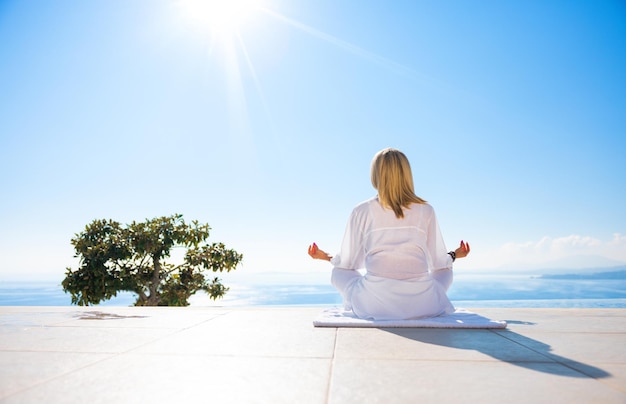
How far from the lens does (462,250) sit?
11.1ft

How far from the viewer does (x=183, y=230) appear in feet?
35.0

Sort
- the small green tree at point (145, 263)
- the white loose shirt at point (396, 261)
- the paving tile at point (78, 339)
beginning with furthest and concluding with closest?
the small green tree at point (145, 263) → the white loose shirt at point (396, 261) → the paving tile at point (78, 339)

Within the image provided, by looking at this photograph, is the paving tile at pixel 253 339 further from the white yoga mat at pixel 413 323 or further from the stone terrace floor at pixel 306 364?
the white yoga mat at pixel 413 323

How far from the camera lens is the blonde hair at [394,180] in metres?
3.22

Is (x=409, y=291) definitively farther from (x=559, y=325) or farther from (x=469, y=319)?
(x=559, y=325)

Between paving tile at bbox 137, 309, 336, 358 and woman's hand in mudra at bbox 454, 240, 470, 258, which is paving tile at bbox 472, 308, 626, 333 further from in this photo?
paving tile at bbox 137, 309, 336, 358

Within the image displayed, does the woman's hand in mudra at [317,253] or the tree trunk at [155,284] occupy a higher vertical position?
the woman's hand in mudra at [317,253]

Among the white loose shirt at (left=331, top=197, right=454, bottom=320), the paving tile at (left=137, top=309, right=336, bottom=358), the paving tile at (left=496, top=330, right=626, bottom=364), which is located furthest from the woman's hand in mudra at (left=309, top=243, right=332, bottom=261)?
the paving tile at (left=496, top=330, right=626, bottom=364)

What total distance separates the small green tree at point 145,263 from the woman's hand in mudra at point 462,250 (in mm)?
8407

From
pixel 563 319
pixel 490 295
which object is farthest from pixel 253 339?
pixel 490 295

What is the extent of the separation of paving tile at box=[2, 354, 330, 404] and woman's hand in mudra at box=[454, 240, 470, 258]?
205cm

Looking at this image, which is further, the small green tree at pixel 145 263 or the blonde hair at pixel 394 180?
the small green tree at pixel 145 263

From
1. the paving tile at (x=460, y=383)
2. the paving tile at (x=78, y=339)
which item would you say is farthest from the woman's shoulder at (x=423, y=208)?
the paving tile at (x=78, y=339)

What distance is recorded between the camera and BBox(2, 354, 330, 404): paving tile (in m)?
1.28
